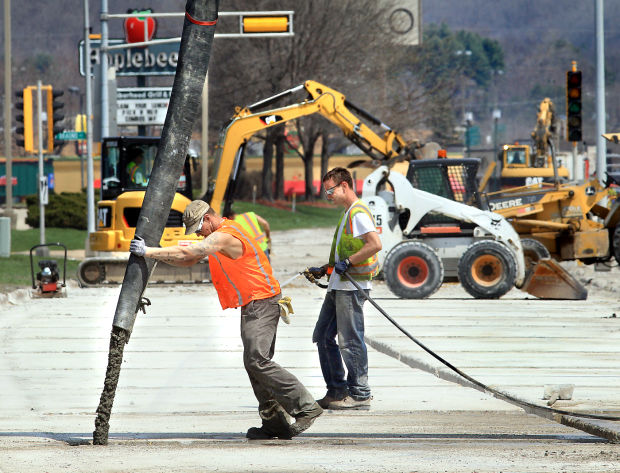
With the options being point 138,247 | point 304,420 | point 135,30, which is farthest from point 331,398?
point 135,30

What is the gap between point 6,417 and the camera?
10.3 metres

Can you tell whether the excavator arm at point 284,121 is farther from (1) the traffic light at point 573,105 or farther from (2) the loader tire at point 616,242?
(1) the traffic light at point 573,105

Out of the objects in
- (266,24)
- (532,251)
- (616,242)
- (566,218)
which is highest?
(266,24)

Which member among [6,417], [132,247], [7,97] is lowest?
[6,417]

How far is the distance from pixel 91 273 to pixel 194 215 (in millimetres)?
15828

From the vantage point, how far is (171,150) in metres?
8.98

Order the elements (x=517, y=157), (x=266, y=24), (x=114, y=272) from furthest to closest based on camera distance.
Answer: (x=517, y=157) → (x=266, y=24) → (x=114, y=272)

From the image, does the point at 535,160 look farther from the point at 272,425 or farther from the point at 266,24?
the point at 272,425

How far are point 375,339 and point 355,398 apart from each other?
188 inches

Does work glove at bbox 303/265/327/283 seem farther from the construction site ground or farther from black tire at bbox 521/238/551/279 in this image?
black tire at bbox 521/238/551/279

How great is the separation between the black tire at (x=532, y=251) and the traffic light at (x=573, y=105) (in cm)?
600

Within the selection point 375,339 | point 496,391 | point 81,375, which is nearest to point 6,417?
point 81,375

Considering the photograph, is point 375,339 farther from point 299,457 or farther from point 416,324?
point 299,457

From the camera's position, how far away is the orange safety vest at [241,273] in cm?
891
